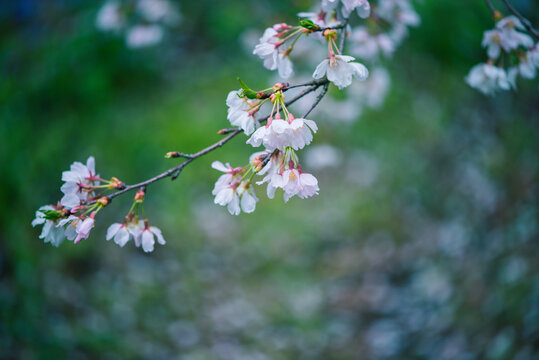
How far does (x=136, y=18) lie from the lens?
2.31m

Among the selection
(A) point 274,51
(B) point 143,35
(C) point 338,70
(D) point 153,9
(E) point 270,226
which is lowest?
(C) point 338,70

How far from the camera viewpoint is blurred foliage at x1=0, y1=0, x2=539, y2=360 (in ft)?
6.75

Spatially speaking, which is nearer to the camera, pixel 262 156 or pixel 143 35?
pixel 262 156

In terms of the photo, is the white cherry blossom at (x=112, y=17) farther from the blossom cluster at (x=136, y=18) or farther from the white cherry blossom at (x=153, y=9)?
the white cherry blossom at (x=153, y=9)

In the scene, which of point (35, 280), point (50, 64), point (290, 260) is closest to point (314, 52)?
point (290, 260)

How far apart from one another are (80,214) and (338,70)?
77 cm

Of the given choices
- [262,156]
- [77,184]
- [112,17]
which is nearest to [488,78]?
[262,156]

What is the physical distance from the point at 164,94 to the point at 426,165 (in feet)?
9.38

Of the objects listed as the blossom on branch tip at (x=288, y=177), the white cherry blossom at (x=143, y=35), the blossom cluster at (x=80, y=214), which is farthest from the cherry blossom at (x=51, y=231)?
the white cherry blossom at (x=143, y=35)

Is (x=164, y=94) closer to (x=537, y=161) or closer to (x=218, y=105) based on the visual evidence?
(x=218, y=105)

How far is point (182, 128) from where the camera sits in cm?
361

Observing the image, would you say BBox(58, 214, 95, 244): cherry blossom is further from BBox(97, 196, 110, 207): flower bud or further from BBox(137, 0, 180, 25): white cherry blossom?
BBox(137, 0, 180, 25): white cherry blossom

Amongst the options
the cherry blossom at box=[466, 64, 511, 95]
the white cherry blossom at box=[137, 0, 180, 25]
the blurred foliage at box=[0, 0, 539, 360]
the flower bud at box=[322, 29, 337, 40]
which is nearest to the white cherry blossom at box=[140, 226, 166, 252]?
the flower bud at box=[322, 29, 337, 40]

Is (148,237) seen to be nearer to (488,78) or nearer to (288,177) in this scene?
(288,177)
